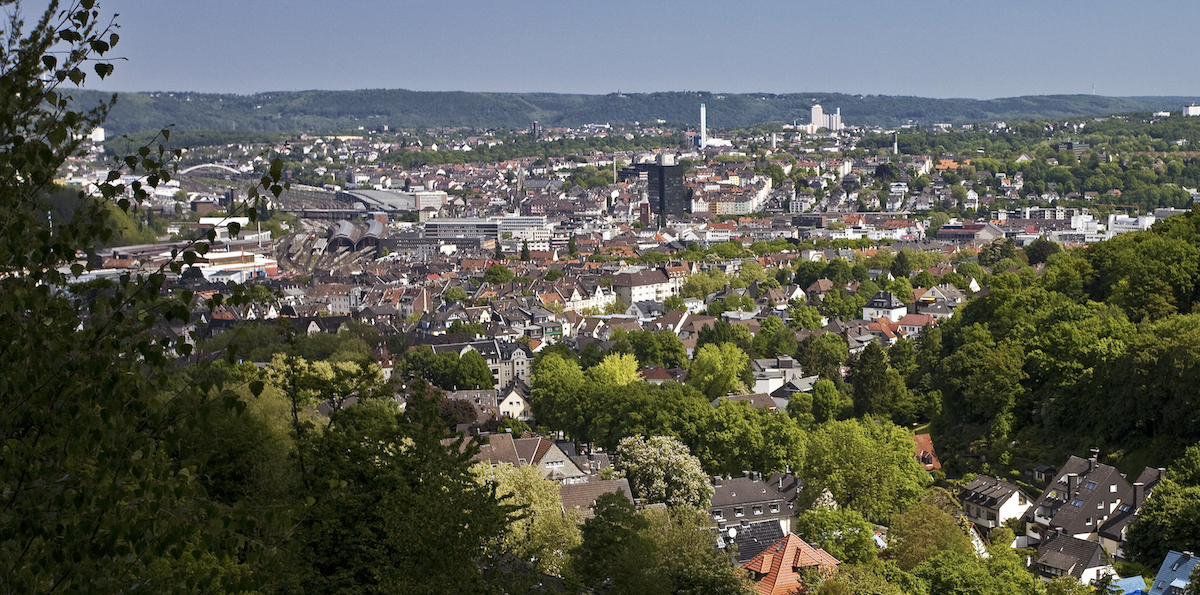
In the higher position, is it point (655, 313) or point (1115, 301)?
point (1115, 301)

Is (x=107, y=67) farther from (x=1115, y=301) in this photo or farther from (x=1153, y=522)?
(x=1115, y=301)

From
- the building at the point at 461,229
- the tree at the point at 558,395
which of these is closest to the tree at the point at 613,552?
the tree at the point at 558,395

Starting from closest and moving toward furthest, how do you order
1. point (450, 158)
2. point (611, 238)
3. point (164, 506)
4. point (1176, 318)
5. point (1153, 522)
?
1. point (164, 506)
2. point (1153, 522)
3. point (1176, 318)
4. point (611, 238)
5. point (450, 158)

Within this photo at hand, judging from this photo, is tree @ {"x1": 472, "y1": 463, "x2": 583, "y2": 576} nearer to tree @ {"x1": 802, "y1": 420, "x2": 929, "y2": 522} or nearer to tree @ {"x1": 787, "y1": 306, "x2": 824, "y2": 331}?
tree @ {"x1": 802, "y1": 420, "x2": 929, "y2": 522}

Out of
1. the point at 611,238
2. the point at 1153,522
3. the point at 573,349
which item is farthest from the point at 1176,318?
the point at 611,238

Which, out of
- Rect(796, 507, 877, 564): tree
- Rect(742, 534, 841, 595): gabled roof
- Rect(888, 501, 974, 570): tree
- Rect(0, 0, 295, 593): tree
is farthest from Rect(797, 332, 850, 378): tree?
Rect(0, 0, 295, 593): tree

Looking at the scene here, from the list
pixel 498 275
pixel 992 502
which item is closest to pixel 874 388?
pixel 992 502

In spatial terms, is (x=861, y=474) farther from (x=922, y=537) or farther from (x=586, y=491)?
(x=586, y=491)
